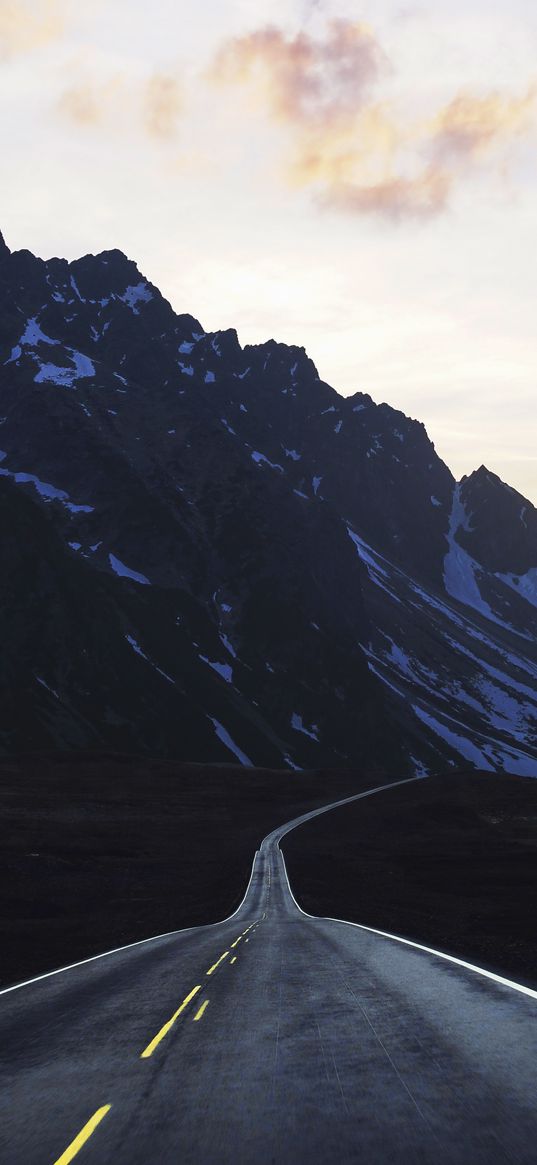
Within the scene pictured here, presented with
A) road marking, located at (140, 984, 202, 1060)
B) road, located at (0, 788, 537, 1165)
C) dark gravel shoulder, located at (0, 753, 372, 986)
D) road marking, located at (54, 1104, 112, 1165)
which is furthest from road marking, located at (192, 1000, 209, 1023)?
dark gravel shoulder, located at (0, 753, 372, 986)

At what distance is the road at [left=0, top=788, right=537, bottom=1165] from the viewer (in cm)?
845

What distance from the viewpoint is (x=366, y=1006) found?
15.1 metres

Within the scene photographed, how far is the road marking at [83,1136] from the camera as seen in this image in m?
8.30

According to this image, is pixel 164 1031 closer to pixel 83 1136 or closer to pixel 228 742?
pixel 83 1136

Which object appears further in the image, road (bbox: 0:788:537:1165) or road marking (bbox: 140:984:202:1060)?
road marking (bbox: 140:984:202:1060)

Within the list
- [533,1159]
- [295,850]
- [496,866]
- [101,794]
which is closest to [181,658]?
[101,794]

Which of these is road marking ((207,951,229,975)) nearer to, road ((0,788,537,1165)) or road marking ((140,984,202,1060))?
road ((0,788,537,1165))

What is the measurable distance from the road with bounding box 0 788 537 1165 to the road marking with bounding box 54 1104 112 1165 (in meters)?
0.03

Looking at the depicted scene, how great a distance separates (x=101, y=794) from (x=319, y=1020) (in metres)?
95.0

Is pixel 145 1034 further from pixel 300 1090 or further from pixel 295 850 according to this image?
pixel 295 850

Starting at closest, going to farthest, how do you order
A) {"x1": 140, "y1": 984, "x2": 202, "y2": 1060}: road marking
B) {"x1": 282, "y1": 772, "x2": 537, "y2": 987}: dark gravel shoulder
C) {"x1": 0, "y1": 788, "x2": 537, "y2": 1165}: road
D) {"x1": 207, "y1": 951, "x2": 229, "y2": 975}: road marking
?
{"x1": 0, "y1": 788, "x2": 537, "y2": 1165}: road
{"x1": 140, "y1": 984, "x2": 202, "y2": 1060}: road marking
{"x1": 207, "y1": 951, "x2": 229, "y2": 975}: road marking
{"x1": 282, "y1": 772, "x2": 537, "y2": 987}: dark gravel shoulder

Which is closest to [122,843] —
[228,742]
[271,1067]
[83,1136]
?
[271,1067]

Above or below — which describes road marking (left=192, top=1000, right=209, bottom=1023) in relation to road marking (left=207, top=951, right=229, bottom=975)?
above

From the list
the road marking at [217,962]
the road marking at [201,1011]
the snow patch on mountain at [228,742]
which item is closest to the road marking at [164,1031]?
the road marking at [201,1011]
